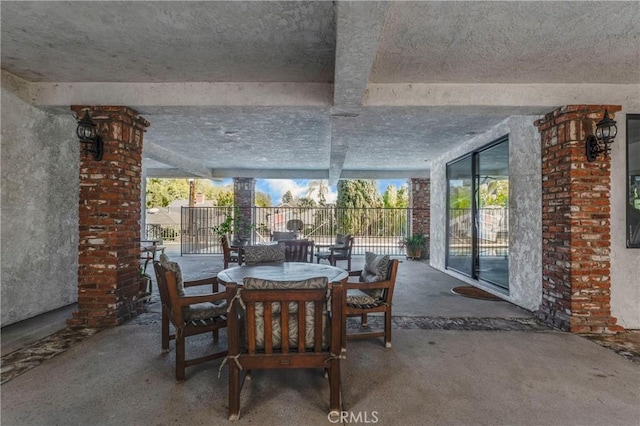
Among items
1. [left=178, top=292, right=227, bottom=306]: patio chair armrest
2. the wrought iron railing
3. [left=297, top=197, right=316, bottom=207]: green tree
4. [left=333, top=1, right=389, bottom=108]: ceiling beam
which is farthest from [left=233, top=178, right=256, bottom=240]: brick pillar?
[left=297, top=197, right=316, bottom=207]: green tree

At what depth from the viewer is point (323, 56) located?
289cm

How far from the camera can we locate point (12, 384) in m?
2.24

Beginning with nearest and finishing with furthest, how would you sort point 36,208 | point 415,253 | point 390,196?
point 36,208 → point 415,253 → point 390,196

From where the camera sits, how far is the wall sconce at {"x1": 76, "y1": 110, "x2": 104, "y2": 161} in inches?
131

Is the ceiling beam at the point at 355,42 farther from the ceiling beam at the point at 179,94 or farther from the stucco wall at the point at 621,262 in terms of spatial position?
the stucco wall at the point at 621,262

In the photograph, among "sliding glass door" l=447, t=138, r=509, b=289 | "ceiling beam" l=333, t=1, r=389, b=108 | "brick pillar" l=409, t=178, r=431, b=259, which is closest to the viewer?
"ceiling beam" l=333, t=1, r=389, b=108

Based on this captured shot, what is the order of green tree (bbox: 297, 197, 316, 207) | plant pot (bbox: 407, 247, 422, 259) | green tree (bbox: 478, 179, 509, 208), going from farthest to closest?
1. green tree (bbox: 297, 197, 316, 207)
2. plant pot (bbox: 407, 247, 422, 259)
3. green tree (bbox: 478, 179, 509, 208)

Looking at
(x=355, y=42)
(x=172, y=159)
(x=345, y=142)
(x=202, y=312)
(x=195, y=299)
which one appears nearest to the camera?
(x=355, y=42)

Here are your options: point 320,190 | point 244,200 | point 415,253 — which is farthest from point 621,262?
point 320,190

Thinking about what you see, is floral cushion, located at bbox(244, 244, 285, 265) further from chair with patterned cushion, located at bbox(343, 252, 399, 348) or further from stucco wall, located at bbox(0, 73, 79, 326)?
stucco wall, located at bbox(0, 73, 79, 326)

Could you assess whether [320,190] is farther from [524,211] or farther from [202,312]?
[202,312]

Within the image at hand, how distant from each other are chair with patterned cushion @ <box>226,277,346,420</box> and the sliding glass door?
3.93 meters

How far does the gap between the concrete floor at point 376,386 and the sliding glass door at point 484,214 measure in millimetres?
2253

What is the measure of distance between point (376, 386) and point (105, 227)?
3.31 meters
